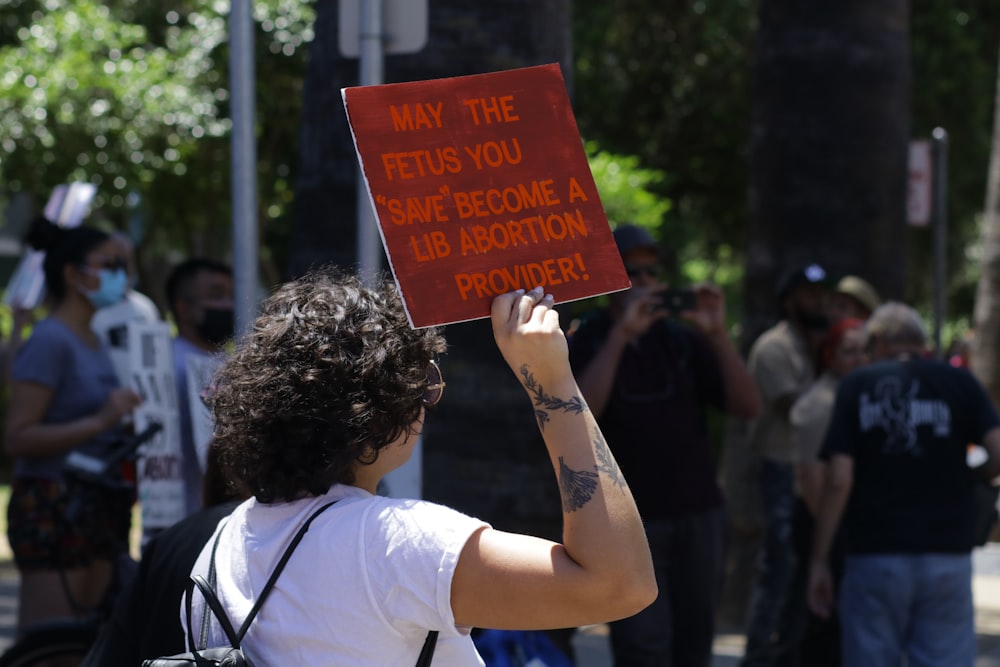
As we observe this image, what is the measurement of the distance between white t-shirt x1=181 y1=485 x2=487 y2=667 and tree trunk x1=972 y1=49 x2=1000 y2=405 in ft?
30.7

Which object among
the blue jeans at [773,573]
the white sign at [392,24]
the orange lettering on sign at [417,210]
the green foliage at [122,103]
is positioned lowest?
the blue jeans at [773,573]

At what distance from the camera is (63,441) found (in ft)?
15.8

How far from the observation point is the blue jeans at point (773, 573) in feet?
20.2

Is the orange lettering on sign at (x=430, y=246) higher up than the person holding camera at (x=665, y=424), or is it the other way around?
the orange lettering on sign at (x=430, y=246)

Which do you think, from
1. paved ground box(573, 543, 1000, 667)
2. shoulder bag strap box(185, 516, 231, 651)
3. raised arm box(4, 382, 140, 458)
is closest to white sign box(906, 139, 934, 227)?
paved ground box(573, 543, 1000, 667)

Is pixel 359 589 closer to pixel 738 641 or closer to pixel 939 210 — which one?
pixel 738 641

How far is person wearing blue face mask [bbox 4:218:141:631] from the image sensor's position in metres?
4.75

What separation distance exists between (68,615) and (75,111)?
10.6 metres

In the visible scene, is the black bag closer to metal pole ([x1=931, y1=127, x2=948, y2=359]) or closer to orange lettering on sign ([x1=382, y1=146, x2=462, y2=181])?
orange lettering on sign ([x1=382, y1=146, x2=462, y2=181])

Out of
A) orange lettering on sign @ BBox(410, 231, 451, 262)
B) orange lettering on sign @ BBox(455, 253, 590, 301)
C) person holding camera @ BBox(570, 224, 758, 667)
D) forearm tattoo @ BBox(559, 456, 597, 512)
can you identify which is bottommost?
person holding camera @ BBox(570, 224, 758, 667)

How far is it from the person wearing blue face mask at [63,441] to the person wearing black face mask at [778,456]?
2.83m

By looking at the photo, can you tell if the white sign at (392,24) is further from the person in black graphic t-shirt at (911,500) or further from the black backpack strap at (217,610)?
the black backpack strap at (217,610)

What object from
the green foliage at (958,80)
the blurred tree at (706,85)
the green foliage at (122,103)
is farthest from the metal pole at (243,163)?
the green foliage at (958,80)

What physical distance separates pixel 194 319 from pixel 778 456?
2.66 metres
